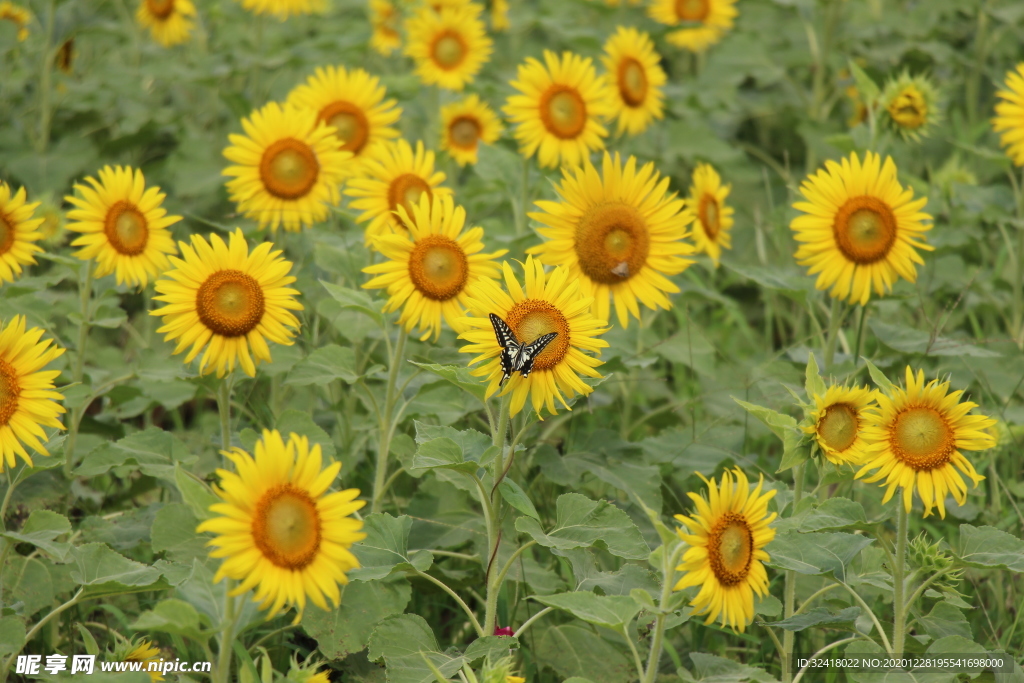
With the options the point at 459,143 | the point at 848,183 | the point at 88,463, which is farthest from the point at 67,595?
the point at 848,183

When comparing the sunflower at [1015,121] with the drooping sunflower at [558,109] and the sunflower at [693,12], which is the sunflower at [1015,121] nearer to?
the drooping sunflower at [558,109]

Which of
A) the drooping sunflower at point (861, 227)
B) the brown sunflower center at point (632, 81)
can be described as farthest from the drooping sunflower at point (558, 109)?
the drooping sunflower at point (861, 227)

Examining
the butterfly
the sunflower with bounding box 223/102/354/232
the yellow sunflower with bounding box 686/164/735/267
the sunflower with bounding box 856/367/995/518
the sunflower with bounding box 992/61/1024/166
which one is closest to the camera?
the butterfly

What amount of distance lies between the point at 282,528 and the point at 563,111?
2.59m

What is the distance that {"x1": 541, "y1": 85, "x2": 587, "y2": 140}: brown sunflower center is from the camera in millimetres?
4062

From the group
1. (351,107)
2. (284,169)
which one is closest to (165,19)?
(351,107)

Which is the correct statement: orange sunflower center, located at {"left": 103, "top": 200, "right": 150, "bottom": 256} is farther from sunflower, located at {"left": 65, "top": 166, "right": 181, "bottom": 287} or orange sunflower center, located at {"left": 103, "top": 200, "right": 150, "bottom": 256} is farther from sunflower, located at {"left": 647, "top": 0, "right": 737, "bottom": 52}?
sunflower, located at {"left": 647, "top": 0, "right": 737, "bottom": 52}

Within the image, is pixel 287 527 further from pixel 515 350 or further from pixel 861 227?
pixel 861 227

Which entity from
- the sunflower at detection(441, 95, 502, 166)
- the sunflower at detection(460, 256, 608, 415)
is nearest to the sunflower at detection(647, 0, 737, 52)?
the sunflower at detection(441, 95, 502, 166)

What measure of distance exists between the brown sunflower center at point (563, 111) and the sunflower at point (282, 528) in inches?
91.9

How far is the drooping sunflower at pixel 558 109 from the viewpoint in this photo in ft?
13.2

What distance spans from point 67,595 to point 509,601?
1462mm

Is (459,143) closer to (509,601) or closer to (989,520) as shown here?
(509,601)

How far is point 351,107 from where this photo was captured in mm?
4254
